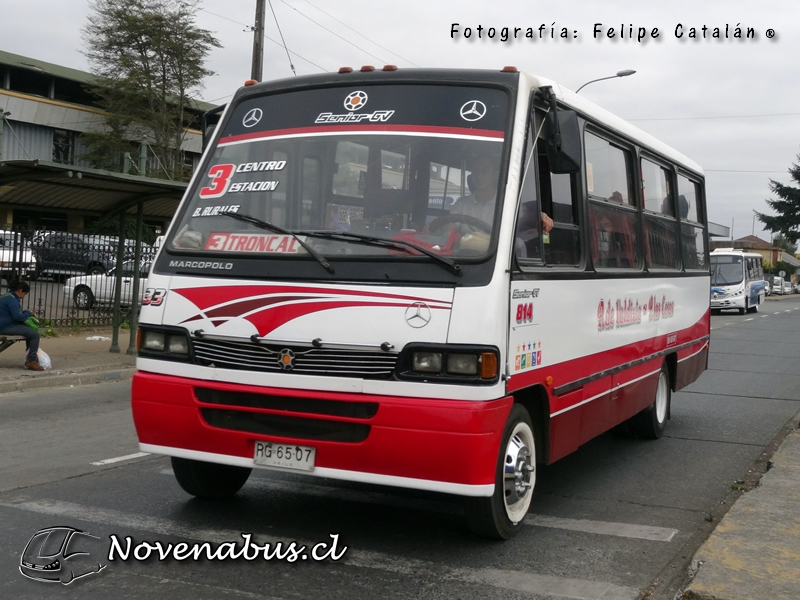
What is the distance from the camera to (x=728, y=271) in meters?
37.2

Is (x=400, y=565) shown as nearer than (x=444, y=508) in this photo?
Yes

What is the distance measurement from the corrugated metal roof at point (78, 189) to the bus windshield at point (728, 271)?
26.9 meters

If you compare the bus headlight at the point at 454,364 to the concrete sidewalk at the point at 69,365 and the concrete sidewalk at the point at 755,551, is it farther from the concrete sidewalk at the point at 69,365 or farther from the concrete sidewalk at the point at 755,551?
the concrete sidewalk at the point at 69,365

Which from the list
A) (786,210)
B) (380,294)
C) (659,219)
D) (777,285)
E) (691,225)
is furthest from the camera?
(786,210)

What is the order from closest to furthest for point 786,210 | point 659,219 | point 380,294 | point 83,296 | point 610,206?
point 380,294 < point 610,206 < point 659,219 < point 83,296 < point 786,210

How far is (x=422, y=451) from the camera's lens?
4676mm

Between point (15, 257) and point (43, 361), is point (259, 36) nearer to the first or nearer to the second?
point (15, 257)

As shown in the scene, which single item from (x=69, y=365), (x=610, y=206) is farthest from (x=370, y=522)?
(x=69, y=365)

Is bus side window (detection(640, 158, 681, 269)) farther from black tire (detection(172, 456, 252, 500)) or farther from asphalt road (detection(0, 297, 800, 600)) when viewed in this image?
black tire (detection(172, 456, 252, 500))

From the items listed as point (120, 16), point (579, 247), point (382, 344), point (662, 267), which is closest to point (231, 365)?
point (382, 344)

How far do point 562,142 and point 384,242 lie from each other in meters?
1.22

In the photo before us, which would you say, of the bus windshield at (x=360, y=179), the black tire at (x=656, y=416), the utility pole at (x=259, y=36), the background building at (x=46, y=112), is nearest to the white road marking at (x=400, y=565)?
the bus windshield at (x=360, y=179)

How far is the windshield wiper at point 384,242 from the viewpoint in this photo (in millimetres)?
4840

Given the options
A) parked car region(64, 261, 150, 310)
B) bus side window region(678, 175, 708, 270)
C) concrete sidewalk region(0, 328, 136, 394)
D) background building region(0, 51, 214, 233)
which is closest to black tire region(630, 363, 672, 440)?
bus side window region(678, 175, 708, 270)
